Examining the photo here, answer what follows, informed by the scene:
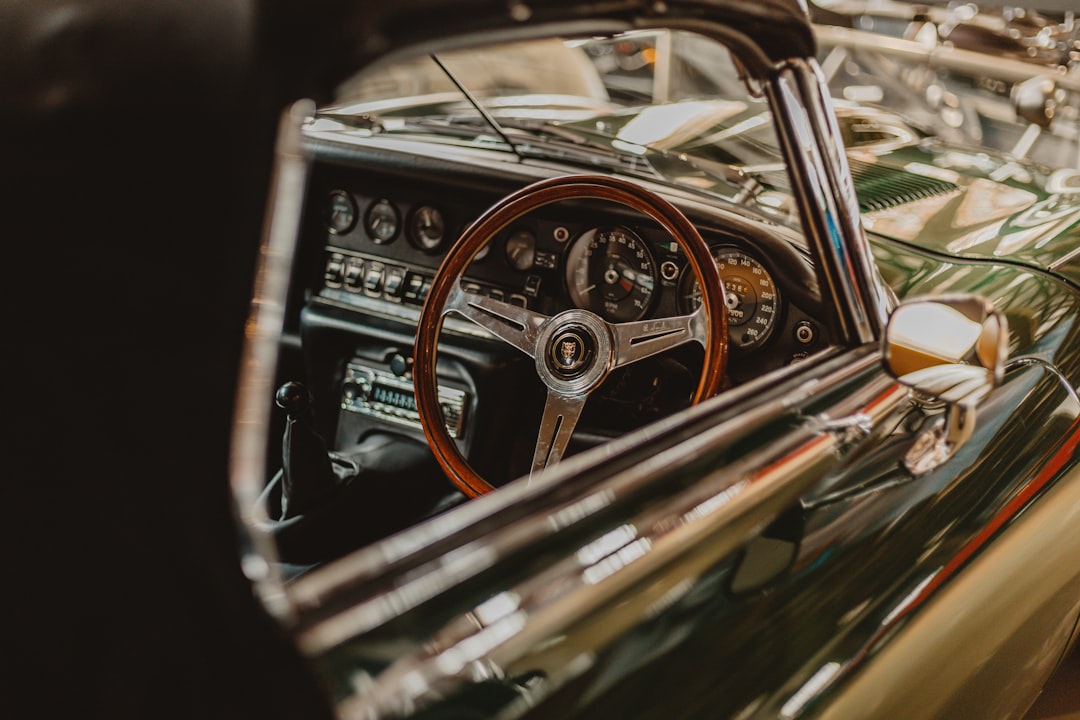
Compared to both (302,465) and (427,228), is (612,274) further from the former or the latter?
(302,465)

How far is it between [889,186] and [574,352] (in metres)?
1.02

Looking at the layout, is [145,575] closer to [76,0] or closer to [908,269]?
[76,0]

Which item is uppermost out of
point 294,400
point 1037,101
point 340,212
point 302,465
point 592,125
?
point 1037,101

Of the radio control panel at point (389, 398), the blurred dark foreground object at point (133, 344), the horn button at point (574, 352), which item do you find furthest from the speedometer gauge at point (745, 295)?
the blurred dark foreground object at point (133, 344)

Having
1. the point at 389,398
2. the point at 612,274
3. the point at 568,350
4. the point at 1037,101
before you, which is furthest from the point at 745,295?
the point at 1037,101

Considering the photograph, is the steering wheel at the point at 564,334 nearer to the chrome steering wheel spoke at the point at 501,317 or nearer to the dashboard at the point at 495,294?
the chrome steering wheel spoke at the point at 501,317

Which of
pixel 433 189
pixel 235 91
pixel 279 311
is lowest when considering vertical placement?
pixel 433 189

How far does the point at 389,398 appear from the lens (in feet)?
8.41

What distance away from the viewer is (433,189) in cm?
247

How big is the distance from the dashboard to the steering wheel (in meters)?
0.22

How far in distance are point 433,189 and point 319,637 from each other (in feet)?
6.17

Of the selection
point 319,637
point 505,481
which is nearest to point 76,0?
point 319,637

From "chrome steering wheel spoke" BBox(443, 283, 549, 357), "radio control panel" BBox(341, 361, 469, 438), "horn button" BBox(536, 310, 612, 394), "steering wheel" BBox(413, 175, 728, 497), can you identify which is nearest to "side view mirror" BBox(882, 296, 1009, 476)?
"steering wheel" BBox(413, 175, 728, 497)

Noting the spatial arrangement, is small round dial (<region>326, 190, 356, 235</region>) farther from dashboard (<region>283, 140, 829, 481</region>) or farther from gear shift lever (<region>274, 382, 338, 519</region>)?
gear shift lever (<region>274, 382, 338, 519</region>)
